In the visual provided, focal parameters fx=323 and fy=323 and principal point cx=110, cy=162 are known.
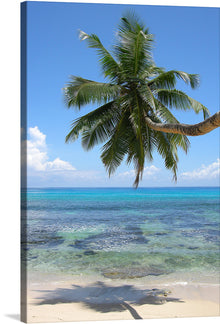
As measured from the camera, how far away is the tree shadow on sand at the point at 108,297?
4.11 m

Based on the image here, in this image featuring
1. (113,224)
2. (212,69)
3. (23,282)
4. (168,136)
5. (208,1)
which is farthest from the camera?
(113,224)

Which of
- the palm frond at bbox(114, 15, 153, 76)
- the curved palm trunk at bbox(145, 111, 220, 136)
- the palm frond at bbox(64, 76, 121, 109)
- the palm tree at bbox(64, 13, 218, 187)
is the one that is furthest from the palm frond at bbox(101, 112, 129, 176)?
the curved palm trunk at bbox(145, 111, 220, 136)

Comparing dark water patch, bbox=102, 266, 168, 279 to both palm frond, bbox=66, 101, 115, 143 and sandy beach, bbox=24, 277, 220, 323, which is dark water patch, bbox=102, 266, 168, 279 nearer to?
sandy beach, bbox=24, 277, 220, 323

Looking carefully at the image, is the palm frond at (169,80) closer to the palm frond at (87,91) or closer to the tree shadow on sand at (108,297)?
the palm frond at (87,91)

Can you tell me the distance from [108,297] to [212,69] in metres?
4.92

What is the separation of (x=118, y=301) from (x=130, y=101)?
2732mm

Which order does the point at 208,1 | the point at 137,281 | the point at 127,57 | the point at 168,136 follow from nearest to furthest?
the point at 208,1, the point at 127,57, the point at 168,136, the point at 137,281

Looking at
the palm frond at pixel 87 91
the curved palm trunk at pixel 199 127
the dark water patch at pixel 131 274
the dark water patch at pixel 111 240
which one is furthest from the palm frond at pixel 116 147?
the dark water patch at pixel 111 240

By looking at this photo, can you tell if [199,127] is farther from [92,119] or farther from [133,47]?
[92,119]

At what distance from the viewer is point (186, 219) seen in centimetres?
1591

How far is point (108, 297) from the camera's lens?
473 centimetres

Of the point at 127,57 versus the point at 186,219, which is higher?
the point at 127,57
